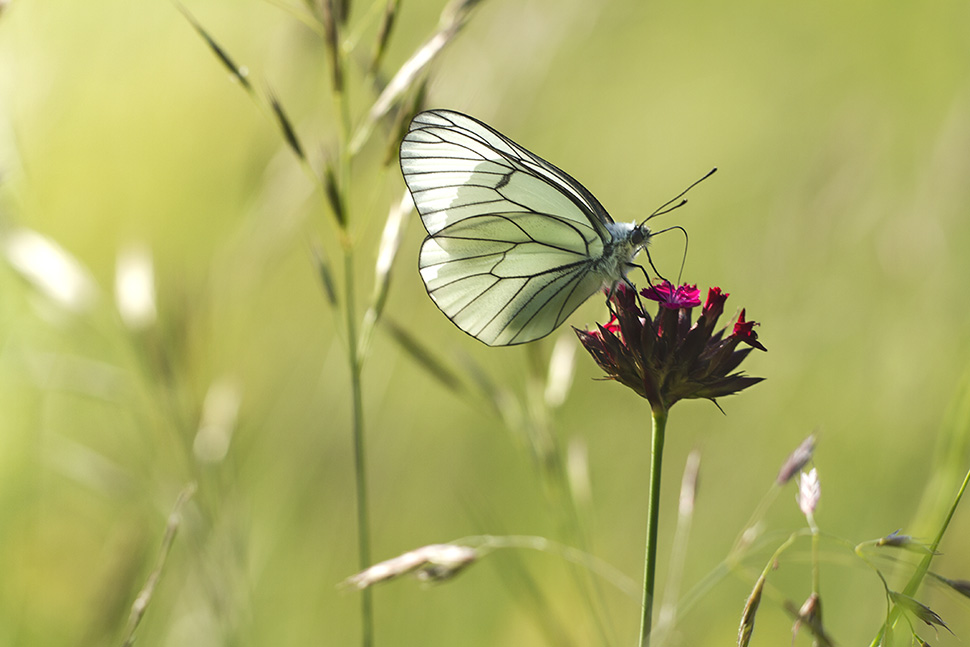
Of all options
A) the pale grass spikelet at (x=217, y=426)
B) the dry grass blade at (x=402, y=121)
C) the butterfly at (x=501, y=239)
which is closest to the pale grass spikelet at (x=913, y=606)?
the butterfly at (x=501, y=239)

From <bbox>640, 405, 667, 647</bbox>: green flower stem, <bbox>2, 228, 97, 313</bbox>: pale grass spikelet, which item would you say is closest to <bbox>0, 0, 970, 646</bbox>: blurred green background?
<bbox>2, 228, 97, 313</bbox>: pale grass spikelet

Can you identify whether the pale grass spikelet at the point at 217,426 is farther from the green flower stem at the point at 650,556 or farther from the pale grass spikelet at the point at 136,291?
the green flower stem at the point at 650,556

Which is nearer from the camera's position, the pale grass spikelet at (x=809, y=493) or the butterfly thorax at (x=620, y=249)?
the pale grass spikelet at (x=809, y=493)

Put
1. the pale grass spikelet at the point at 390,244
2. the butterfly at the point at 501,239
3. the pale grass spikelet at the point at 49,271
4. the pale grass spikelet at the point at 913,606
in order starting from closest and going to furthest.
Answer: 1. the pale grass spikelet at the point at 913,606
2. the pale grass spikelet at the point at 390,244
3. the butterfly at the point at 501,239
4. the pale grass spikelet at the point at 49,271

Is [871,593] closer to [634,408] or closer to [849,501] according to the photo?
[849,501]

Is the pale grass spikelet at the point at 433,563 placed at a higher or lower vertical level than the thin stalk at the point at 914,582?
lower

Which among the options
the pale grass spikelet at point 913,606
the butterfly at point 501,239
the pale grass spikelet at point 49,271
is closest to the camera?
the pale grass spikelet at point 913,606

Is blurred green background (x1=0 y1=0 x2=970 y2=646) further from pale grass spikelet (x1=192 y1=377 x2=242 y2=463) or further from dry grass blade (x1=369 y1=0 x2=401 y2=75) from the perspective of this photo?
dry grass blade (x1=369 y1=0 x2=401 y2=75)
